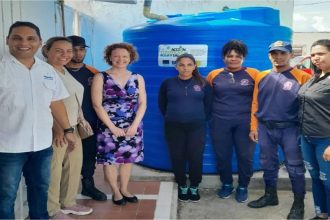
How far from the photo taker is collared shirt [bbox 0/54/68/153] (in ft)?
7.03

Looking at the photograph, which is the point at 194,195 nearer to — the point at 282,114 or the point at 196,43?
the point at 282,114

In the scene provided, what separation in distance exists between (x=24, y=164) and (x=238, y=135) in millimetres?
1986

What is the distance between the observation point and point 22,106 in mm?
2176

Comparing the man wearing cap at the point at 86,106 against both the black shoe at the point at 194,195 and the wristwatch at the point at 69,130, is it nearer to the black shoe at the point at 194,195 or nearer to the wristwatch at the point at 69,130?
the wristwatch at the point at 69,130

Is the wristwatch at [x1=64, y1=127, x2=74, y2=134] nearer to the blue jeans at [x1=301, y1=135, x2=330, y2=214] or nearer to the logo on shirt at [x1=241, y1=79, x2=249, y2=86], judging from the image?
the logo on shirt at [x1=241, y1=79, x2=249, y2=86]

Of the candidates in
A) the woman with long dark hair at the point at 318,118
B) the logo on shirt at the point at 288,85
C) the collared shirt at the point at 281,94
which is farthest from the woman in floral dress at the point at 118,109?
the woman with long dark hair at the point at 318,118

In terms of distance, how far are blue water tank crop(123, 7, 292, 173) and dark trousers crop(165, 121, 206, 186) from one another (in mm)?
529

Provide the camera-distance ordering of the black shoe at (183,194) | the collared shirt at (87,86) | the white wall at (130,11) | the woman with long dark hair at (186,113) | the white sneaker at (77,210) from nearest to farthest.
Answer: the white sneaker at (77,210)
the collared shirt at (87,86)
the woman with long dark hair at (186,113)
the black shoe at (183,194)
the white wall at (130,11)

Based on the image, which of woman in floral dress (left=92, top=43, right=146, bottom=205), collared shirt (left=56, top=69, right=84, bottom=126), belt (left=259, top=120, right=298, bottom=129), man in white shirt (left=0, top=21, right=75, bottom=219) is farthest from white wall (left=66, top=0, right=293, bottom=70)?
man in white shirt (left=0, top=21, right=75, bottom=219)

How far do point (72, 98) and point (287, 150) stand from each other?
6.14 feet

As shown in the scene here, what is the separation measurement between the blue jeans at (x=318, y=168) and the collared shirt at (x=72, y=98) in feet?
6.01

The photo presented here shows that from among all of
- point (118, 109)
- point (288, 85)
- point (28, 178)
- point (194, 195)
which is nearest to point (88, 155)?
point (118, 109)

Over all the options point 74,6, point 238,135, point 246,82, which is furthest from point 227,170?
point 74,6

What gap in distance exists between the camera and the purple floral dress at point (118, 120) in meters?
3.03
